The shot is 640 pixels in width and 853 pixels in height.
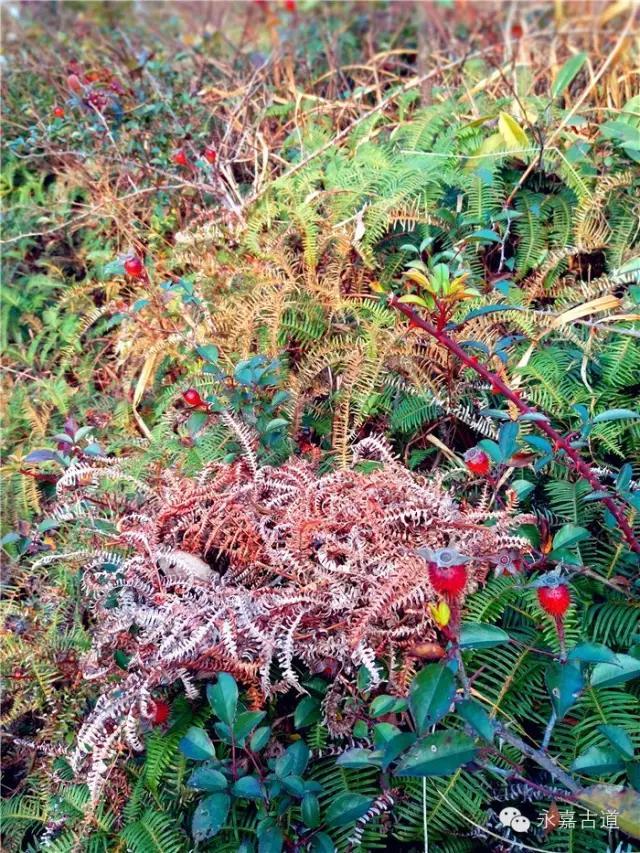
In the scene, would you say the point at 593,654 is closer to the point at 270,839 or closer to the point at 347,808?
the point at 347,808

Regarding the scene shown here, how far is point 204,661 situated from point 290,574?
9.3 inches

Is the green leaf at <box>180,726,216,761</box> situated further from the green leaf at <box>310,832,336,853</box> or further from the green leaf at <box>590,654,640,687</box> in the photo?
the green leaf at <box>590,654,640,687</box>

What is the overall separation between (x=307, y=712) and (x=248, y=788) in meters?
0.19

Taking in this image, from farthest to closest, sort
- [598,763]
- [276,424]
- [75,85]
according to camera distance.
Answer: [75,85], [276,424], [598,763]

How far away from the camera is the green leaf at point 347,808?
1214mm

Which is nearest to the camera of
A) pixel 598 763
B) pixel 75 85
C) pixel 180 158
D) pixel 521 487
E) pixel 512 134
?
pixel 598 763

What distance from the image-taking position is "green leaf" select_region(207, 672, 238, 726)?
126cm

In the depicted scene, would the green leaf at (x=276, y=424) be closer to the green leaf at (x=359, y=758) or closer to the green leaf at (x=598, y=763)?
the green leaf at (x=359, y=758)

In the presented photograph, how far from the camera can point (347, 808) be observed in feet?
4.02

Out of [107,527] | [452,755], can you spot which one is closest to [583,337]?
[452,755]

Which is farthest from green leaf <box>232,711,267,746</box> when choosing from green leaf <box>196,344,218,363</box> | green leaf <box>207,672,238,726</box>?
green leaf <box>196,344,218,363</box>

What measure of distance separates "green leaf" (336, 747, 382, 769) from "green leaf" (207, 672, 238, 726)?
202 millimetres

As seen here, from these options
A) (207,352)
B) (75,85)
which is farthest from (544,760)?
(75,85)

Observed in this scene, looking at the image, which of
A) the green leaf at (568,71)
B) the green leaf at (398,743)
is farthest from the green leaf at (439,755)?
the green leaf at (568,71)
